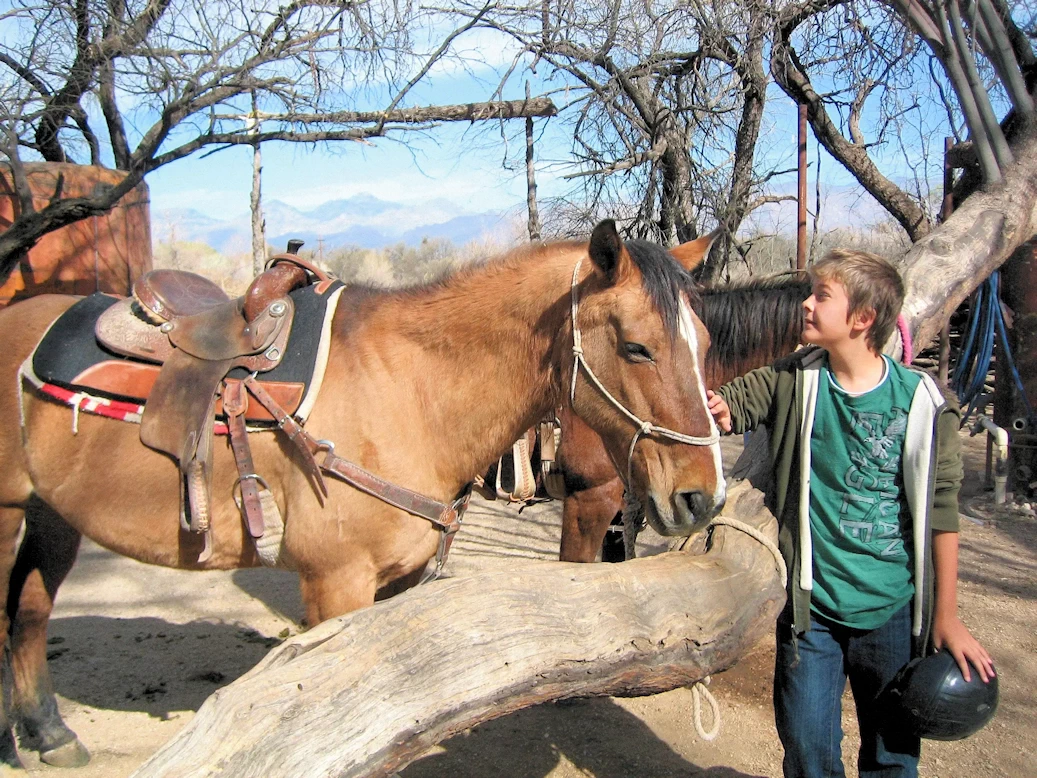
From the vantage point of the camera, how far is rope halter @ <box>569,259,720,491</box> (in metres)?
1.99

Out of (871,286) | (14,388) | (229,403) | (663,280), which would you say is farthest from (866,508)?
(14,388)

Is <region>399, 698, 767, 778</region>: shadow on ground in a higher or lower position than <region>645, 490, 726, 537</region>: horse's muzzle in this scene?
lower

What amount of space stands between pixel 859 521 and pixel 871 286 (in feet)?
1.99

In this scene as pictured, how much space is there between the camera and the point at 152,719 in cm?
343

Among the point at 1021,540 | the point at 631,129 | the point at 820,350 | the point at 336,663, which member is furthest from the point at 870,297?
the point at 631,129

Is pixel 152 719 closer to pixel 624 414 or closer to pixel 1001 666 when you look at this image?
pixel 624 414

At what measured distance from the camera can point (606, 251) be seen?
2.06m

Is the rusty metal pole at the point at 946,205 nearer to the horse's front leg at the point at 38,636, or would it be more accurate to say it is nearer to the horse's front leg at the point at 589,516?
the horse's front leg at the point at 589,516

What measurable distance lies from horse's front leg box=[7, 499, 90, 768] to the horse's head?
7.67 ft

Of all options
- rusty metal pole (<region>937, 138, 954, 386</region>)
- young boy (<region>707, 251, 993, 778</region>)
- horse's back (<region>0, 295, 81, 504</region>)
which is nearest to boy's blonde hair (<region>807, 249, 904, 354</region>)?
young boy (<region>707, 251, 993, 778</region>)

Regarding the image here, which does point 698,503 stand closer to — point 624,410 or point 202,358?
point 624,410

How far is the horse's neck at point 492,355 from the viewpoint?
2281 millimetres

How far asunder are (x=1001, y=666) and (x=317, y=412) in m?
3.55

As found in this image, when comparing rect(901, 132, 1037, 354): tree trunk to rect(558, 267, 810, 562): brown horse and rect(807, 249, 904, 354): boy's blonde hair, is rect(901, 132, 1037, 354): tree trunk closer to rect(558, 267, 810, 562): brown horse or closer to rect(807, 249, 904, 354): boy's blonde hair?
rect(558, 267, 810, 562): brown horse
